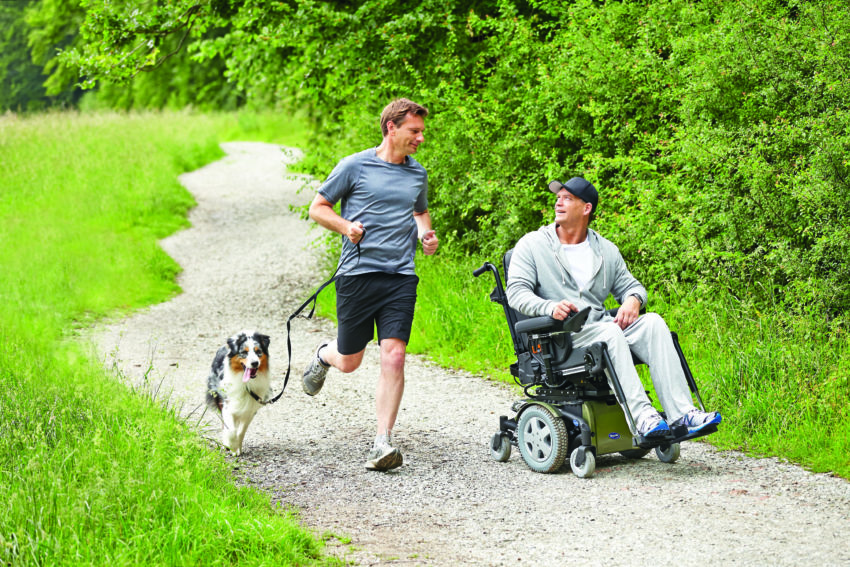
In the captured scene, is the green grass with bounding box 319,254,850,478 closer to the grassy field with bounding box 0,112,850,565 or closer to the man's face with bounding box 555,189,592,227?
the grassy field with bounding box 0,112,850,565

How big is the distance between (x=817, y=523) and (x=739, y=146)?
361 centimetres

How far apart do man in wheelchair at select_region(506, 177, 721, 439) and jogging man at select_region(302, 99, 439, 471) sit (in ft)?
2.03

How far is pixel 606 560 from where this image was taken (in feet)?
12.1

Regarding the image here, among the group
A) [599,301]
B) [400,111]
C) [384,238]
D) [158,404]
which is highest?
[400,111]

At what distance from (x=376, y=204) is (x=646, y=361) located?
1814 millimetres

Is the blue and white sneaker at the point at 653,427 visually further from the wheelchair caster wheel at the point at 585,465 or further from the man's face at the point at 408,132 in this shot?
the man's face at the point at 408,132

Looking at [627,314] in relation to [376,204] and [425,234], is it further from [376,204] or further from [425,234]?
[376,204]

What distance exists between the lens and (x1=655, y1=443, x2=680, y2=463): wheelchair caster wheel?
5.13m

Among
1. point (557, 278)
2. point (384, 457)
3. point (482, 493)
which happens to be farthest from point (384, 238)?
point (482, 493)

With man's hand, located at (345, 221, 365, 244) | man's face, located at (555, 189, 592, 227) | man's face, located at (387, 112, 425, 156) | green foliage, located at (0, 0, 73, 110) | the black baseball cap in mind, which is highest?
man's face, located at (387, 112, 425, 156)

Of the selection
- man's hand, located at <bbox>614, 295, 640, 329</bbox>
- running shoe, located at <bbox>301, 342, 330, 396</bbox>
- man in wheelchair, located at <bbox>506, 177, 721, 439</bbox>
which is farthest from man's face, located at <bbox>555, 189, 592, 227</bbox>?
running shoe, located at <bbox>301, 342, 330, 396</bbox>

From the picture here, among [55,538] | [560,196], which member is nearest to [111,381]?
[55,538]

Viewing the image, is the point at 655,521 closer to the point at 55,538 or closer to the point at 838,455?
the point at 838,455

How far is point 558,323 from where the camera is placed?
16.0ft
